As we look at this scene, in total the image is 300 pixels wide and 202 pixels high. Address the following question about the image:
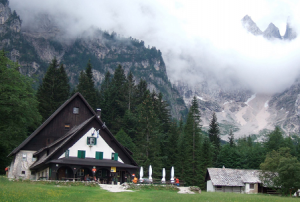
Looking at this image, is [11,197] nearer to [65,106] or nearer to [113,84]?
[65,106]

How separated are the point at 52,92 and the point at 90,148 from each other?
115ft

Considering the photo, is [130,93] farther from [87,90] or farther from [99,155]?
[99,155]

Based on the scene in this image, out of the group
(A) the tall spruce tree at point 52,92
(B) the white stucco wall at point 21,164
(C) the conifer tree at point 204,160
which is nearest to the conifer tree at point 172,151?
(C) the conifer tree at point 204,160

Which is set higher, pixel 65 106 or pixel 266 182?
pixel 65 106

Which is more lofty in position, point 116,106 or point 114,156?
point 116,106

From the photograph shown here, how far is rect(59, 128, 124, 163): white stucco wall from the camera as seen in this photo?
1734 inches

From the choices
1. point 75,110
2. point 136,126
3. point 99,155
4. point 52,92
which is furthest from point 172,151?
point 99,155

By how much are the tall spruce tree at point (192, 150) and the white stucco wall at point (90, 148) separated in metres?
27.6

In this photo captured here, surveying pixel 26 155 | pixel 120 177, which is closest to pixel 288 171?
pixel 120 177

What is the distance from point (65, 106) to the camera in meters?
51.5

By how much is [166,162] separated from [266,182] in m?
24.4

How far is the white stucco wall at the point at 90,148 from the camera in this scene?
44.0 metres

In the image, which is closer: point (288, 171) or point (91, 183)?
point (91, 183)

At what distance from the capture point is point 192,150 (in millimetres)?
72312
